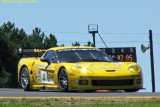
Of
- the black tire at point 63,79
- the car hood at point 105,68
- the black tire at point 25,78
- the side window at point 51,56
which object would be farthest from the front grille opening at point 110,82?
the black tire at point 25,78

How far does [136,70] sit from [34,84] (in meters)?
3.59

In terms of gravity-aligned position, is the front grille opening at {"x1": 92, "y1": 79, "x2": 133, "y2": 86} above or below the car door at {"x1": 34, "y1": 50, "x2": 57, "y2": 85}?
below

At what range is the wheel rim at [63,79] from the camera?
44.8 feet

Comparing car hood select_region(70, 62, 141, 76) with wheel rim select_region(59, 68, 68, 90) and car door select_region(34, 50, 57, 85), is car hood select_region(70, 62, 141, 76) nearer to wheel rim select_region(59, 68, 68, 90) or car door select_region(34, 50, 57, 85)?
wheel rim select_region(59, 68, 68, 90)

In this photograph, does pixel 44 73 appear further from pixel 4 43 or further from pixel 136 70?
pixel 4 43

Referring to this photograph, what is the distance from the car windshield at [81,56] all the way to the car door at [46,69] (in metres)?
0.29

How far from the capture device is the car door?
14.4m

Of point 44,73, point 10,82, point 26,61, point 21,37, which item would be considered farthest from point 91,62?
point 21,37

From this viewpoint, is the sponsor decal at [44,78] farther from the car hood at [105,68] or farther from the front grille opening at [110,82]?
the front grille opening at [110,82]

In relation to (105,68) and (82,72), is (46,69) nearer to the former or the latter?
(82,72)

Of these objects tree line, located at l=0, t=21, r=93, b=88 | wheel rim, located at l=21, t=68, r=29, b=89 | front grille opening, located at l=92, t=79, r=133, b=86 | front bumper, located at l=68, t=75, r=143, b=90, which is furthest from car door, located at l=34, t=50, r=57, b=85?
tree line, located at l=0, t=21, r=93, b=88

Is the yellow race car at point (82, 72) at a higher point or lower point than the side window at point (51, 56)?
lower

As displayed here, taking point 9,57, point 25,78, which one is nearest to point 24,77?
point 25,78

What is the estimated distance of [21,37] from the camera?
7550 centimetres
